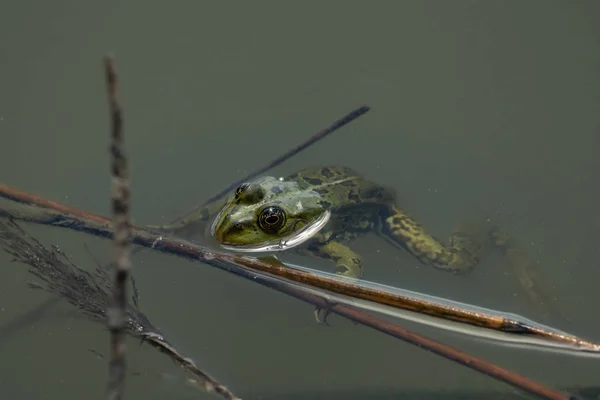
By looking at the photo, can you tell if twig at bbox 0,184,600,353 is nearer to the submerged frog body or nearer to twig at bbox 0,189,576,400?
twig at bbox 0,189,576,400

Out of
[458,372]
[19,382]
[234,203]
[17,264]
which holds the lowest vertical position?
[19,382]

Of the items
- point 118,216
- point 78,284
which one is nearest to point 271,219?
point 78,284

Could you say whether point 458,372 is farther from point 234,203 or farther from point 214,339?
point 234,203

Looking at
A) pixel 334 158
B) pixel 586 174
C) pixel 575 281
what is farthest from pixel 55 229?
pixel 586 174

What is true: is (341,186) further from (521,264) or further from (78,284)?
(78,284)

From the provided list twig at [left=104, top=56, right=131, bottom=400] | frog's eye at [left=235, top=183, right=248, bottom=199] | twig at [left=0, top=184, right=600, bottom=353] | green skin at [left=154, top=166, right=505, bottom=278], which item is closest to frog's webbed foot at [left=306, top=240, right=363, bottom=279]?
green skin at [left=154, top=166, right=505, bottom=278]

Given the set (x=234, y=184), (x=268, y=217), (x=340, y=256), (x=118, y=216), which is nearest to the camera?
(x=118, y=216)

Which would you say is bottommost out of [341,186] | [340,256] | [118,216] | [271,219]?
[340,256]
